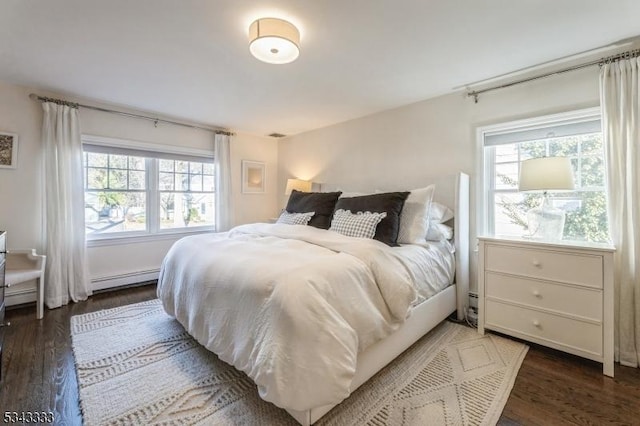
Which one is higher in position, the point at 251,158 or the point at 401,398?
the point at 251,158

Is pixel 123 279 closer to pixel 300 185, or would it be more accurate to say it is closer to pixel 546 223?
pixel 300 185

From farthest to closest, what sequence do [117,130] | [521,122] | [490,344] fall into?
[117,130]
[521,122]
[490,344]

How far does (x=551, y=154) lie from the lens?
2371 mm

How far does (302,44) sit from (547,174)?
76.3 inches

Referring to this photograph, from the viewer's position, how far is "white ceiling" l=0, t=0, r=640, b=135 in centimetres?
160

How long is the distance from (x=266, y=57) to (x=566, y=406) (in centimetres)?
263

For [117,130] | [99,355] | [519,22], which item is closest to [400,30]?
[519,22]

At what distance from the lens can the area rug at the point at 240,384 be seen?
139 cm

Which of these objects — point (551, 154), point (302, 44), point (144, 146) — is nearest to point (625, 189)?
point (551, 154)

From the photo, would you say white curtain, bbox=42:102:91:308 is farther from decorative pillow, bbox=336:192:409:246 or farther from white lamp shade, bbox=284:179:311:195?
decorative pillow, bbox=336:192:409:246

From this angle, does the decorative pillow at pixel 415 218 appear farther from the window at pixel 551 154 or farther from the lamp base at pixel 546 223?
the lamp base at pixel 546 223

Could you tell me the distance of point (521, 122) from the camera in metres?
2.39

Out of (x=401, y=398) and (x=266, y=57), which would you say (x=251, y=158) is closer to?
(x=266, y=57)

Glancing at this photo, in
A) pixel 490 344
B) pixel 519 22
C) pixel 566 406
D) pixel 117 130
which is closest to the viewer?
pixel 566 406
